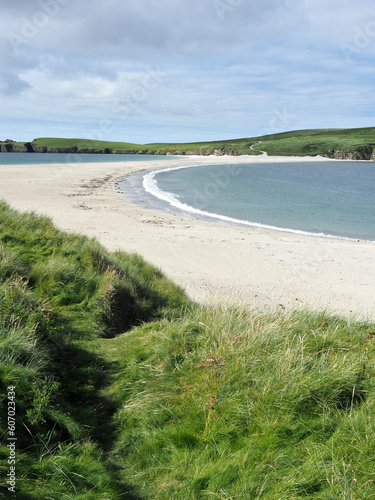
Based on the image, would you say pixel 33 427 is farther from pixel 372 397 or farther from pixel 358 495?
pixel 372 397

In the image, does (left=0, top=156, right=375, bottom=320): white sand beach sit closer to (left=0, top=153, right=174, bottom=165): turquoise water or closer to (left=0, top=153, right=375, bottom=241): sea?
(left=0, top=153, right=375, bottom=241): sea

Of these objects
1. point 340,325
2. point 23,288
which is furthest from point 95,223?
point 340,325

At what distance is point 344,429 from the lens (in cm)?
347

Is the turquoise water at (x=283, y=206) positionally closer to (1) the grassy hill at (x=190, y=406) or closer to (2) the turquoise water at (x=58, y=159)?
(1) the grassy hill at (x=190, y=406)

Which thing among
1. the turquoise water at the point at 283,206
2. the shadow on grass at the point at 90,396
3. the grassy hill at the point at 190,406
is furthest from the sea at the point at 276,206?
the shadow on grass at the point at 90,396

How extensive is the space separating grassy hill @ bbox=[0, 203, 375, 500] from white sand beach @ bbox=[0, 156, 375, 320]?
7.29 ft

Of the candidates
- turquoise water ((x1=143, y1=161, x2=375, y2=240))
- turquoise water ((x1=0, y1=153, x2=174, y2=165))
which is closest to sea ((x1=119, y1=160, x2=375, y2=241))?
turquoise water ((x1=143, y1=161, x2=375, y2=240))

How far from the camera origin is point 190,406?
4.07m

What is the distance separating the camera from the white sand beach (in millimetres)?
11914

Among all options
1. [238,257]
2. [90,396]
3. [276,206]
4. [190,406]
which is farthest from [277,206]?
[190,406]

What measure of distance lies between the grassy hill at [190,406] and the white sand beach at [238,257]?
2.22m

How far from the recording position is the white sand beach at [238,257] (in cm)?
1191

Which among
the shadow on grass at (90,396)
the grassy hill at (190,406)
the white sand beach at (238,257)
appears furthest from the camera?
the white sand beach at (238,257)

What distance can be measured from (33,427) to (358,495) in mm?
2780
